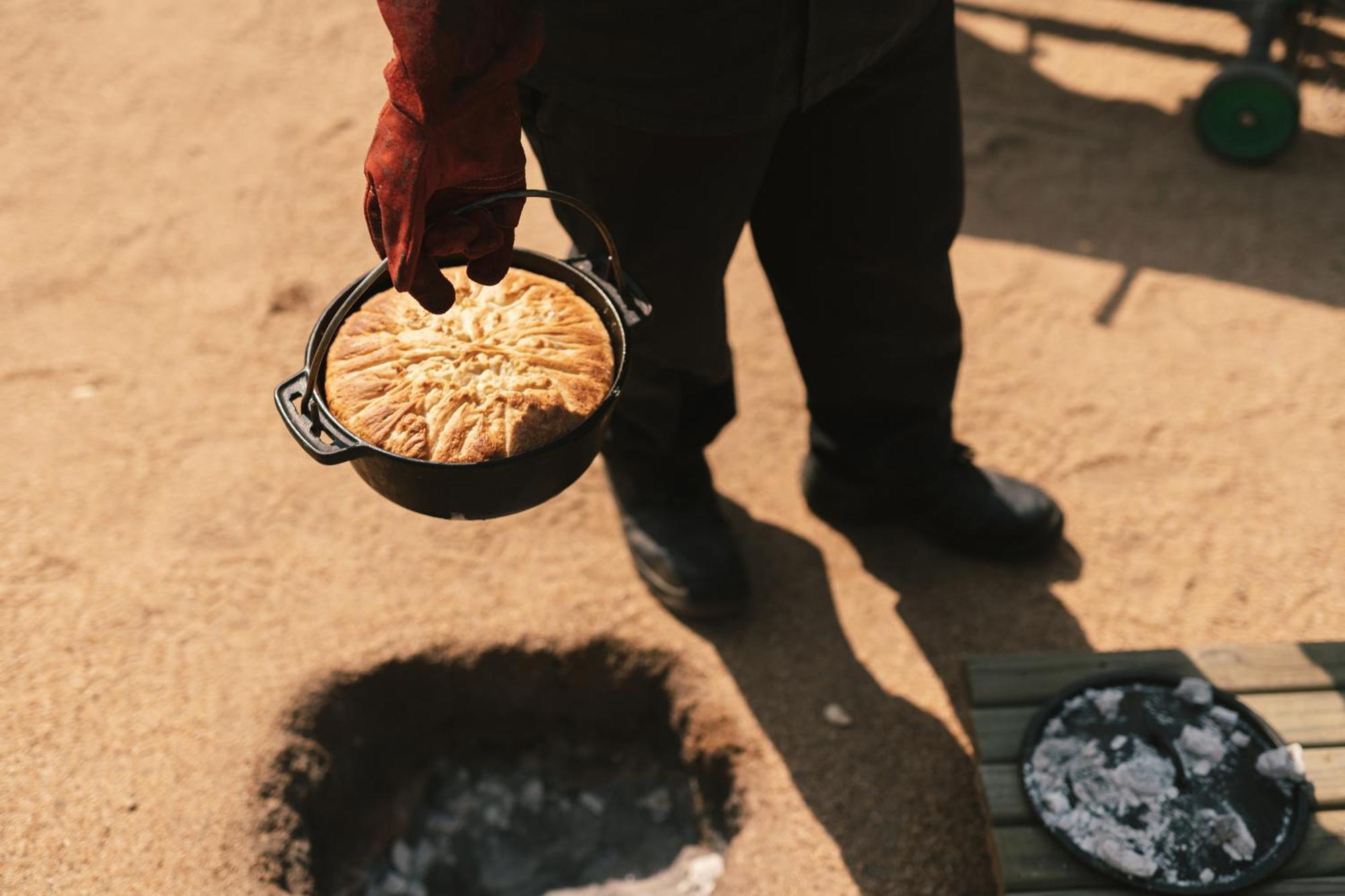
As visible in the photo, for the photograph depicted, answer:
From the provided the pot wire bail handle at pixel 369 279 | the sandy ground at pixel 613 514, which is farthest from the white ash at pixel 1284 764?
the pot wire bail handle at pixel 369 279

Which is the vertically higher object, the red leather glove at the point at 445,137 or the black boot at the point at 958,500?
the red leather glove at the point at 445,137

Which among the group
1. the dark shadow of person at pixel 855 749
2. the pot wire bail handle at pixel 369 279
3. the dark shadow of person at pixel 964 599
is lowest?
the dark shadow of person at pixel 855 749

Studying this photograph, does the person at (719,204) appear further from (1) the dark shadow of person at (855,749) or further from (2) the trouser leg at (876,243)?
(1) the dark shadow of person at (855,749)

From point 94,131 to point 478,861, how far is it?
2924 mm

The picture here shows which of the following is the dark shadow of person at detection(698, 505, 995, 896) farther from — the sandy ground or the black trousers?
the black trousers

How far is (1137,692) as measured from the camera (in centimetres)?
221

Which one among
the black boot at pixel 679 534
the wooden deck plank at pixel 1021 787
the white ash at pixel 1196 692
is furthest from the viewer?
the black boot at pixel 679 534

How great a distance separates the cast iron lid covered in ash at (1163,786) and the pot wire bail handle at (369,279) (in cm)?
122

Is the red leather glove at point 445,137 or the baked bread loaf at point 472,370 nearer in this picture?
the red leather glove at point 445,137

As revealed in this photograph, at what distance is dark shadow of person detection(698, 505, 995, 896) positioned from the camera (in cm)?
219

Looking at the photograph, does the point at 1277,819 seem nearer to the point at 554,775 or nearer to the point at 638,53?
the point at 554,775

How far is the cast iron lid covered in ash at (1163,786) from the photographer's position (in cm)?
195

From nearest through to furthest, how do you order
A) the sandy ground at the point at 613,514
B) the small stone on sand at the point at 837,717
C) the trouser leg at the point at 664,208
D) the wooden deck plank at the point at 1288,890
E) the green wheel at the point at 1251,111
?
the trouser leg at the point at 664,208, the wooden deck plank at the point at 1288,890, the sandy ground at the point at 613,514, the small stone on sand at the point at 837,717, the green wheel at the point at 1251,111

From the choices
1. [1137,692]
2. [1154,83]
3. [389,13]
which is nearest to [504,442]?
[389,13]
